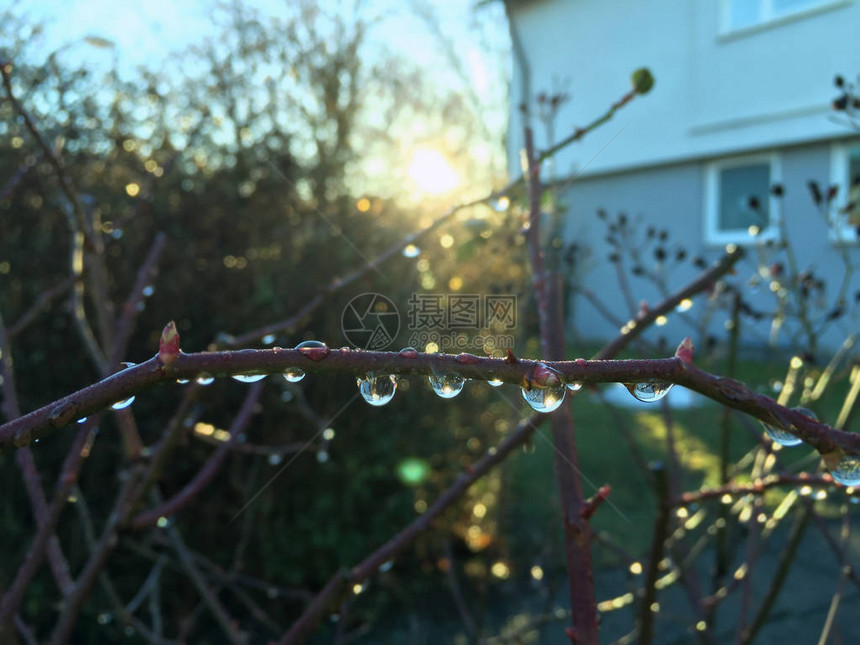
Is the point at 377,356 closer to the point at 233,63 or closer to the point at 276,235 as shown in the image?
the point at 276,235

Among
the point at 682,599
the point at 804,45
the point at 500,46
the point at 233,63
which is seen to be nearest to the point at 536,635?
the point at 682,599

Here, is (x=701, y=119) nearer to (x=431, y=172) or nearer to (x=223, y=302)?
(x=431, y=172)

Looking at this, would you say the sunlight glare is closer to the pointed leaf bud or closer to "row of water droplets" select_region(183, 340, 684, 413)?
the pointed leaf bud

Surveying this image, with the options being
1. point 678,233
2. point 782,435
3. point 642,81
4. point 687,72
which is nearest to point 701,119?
point 687,72

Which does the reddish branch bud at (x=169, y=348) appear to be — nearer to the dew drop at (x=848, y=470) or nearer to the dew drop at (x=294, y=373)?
the dew drop at (x=294, y=373)

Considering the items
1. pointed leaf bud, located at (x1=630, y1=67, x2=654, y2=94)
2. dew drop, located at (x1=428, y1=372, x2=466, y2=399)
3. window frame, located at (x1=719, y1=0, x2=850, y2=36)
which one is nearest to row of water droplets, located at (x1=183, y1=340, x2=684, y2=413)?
dew drop, located at (x1=428, y1=372, x2=466, y2=399)

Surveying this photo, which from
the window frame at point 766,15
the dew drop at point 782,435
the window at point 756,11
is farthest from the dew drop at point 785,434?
the window at point 756,11
